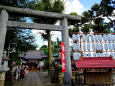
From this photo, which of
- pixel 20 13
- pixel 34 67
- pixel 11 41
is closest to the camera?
pixel 20 13

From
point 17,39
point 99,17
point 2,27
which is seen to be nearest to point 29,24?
point 2,27

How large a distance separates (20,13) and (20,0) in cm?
330

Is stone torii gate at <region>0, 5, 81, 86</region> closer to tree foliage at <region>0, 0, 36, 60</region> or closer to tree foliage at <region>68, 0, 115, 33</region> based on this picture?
tree foliage at <region>0, 0, 36, 60</region>

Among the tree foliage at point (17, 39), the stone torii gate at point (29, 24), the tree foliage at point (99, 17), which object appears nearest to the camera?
the stone torii gate at point (29, 24)

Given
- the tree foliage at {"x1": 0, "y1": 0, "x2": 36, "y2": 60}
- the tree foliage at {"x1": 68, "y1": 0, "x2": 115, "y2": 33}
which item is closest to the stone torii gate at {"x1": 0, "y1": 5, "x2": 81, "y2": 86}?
the tree foliage at {"x1": 0, "y1": 0, "x2": 36, "y2": 60}

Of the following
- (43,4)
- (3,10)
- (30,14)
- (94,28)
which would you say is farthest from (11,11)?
(94,28)

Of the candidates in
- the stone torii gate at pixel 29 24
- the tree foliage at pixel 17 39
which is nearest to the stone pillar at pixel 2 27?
Answer: the stone torii gate at pixel 29 24

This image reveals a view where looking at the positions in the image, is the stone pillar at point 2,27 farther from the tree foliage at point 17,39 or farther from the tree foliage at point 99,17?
the tree foliage at point 99,17

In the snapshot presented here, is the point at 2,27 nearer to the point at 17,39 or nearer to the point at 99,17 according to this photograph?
the point at 17,39

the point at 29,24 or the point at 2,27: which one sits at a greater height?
the point at 29,24

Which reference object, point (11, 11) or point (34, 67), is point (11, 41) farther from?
point (34, 67)

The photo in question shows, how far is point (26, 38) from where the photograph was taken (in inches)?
465

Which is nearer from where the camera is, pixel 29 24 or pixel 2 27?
pixel 2 27

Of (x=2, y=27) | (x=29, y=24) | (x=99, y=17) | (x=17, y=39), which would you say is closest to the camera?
(x=2, y=27)
